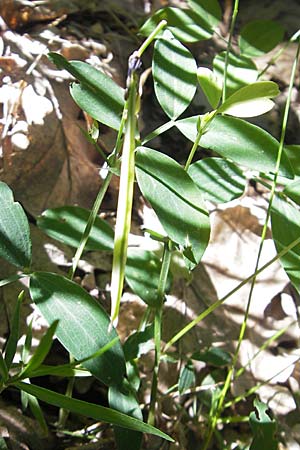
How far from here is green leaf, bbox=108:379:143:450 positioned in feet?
2.67

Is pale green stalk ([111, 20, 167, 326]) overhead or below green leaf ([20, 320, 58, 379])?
overhead

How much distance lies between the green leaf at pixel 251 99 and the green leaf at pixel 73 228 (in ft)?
1.08

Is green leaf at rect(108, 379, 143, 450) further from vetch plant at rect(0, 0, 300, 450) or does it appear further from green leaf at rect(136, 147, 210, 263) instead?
green leaf at rect(136, 147, 210, 263)

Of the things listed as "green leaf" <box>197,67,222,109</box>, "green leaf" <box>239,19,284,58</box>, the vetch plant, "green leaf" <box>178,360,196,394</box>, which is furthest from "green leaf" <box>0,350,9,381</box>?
"green leaf" <box>239,19,284,58</box>

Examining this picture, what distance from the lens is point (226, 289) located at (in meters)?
1.32

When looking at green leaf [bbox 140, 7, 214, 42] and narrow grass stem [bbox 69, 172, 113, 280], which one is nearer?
narrow grass stem [bbox 69, 172, 113, 280]

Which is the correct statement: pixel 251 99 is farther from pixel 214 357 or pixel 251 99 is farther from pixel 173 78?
pixel 214 357

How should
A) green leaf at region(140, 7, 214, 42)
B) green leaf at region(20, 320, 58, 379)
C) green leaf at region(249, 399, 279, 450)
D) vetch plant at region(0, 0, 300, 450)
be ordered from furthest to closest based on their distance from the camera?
→ green leaf at region(140, 7, 214, 42) → green leaf at region(249, 399, 279, 450) → vetch plant at region(0, 0, 300, 450) → green leaf at region(20, 320, 58, 379)

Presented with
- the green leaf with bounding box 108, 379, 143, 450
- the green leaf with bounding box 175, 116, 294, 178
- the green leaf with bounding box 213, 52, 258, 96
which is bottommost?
the green leaf with bounding box 108, 379, 143, 450

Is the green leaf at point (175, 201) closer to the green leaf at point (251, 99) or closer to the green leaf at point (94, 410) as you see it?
the green leaf at point (251, 99)

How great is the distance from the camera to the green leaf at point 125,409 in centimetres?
81

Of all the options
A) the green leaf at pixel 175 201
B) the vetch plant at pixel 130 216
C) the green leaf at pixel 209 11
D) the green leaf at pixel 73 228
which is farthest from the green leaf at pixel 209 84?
the green leaf at pixel 209 11

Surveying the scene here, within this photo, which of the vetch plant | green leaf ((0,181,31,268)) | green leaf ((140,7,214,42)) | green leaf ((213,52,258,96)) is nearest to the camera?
the vetch plant

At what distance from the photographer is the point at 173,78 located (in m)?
0.85
